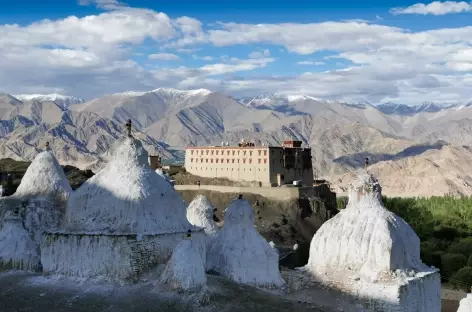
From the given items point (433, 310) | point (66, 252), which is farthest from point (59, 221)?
point (433, 310)

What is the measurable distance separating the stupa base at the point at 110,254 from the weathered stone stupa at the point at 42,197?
481cm

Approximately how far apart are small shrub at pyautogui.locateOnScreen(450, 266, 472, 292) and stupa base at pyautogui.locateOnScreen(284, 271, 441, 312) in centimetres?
4269

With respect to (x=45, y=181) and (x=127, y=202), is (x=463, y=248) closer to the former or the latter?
(x=45, y=181)

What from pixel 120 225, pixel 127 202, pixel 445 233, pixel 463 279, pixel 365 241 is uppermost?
pixel 127 202

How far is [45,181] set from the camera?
43.9 metres

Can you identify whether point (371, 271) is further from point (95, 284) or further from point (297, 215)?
point (297, 215)

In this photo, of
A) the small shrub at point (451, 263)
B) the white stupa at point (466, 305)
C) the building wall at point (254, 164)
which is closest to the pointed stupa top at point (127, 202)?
the white stupa at point (466, 305)

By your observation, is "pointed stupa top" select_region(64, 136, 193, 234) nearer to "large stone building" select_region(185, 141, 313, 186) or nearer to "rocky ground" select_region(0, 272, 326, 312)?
"rocky ground" select_region(0, 272, 326, 312)

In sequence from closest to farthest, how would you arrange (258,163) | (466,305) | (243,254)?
(466,305), (243,254), (258,163)

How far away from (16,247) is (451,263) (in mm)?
60497

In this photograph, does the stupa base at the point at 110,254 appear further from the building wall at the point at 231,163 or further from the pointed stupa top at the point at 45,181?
the building wall at the point at 231,163

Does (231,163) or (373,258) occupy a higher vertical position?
(231,163)

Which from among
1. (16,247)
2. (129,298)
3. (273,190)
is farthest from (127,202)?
(273,190)

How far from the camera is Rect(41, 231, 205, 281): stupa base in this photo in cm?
3603
